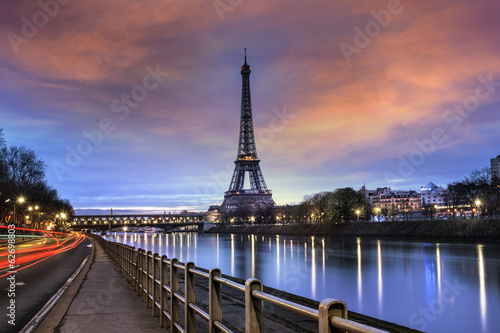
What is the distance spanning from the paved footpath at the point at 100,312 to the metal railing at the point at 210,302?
0.40 meters

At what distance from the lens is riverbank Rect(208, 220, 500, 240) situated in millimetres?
78500

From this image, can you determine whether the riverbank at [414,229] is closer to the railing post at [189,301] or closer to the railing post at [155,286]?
the railing post at [155,286]

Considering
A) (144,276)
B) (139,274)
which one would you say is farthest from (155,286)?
(139,274)

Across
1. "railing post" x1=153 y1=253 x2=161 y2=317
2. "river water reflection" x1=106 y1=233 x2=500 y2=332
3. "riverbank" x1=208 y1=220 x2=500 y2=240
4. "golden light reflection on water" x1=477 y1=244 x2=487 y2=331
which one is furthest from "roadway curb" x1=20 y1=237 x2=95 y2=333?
"riverbank" x1=208 y1=220 x2=500 y2=240

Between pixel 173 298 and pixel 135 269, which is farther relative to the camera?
pixel 135 269

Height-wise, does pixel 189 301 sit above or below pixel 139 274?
above

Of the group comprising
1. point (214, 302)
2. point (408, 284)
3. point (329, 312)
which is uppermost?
point (329, 312)

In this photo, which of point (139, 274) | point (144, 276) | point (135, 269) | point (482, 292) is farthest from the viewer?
point (482, 292)

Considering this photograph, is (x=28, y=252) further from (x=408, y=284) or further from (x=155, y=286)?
(x=155, y=286)

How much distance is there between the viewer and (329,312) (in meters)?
3.38

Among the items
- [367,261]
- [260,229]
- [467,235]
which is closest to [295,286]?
[367,261]

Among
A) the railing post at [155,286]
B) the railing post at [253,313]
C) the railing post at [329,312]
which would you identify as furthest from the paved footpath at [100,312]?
the railing post at [329,312]

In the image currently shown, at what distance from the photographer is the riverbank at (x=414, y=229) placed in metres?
78.5

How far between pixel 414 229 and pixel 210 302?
96421 mm
